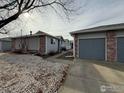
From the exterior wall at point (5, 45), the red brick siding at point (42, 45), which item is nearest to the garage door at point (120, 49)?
the red brick siding at point (42, 45)

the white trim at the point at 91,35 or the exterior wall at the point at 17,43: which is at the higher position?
the white trim at the point at 91,35

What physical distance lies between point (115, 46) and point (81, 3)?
5.09 m

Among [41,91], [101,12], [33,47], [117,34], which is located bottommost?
[41,91]

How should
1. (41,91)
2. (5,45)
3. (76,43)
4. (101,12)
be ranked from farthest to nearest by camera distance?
1. (5,45)
2. (76,43)
3. (101,12)
4. (41,91)

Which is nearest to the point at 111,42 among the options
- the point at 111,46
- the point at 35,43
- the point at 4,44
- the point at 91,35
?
the point at 111,46

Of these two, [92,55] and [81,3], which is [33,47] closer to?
[92,55]

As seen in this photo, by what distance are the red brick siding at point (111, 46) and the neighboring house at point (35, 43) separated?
30.7 feet

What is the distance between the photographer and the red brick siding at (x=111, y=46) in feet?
33.3

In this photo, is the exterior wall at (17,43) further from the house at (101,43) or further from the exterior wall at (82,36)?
the exterior wall at (82,36)

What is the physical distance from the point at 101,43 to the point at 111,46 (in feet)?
3.34

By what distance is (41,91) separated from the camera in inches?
155

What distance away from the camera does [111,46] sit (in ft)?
33.9

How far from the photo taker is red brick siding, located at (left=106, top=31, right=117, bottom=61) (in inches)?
400

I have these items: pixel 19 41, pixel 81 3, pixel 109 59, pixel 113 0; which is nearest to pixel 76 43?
pixel 109 59
